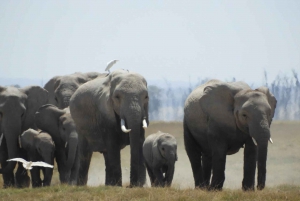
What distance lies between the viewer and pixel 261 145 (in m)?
14.7

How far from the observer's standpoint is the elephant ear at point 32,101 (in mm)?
22234

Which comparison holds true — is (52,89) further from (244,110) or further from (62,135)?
(244,110)

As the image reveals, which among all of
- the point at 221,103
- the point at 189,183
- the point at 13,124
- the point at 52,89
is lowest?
the point at 189,183

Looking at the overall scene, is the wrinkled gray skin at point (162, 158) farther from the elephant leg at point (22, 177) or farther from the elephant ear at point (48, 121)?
the elephant leg at point (22, 177)

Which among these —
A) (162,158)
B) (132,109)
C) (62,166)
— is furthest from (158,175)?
(132,109)

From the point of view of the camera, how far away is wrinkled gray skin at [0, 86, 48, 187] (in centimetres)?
2078

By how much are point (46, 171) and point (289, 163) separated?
1597 cm

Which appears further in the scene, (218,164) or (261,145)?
(218,164)

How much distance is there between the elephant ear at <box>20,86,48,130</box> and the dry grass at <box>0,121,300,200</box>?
6.52 feet

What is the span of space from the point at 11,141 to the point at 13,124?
47 centimetres

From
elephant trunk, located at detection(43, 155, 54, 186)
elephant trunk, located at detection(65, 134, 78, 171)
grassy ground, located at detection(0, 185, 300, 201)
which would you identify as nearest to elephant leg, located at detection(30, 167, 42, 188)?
elephant trunk, located at detection(43, 155, 54, 186)

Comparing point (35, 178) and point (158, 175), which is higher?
point (35, 178)

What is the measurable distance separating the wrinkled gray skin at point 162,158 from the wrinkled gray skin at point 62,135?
2160 millimetres

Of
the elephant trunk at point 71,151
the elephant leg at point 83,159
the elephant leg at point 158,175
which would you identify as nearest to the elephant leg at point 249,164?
the elephant leg at point 83,159
